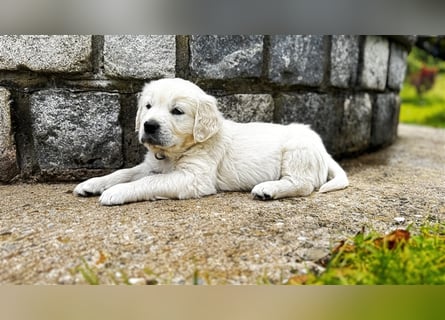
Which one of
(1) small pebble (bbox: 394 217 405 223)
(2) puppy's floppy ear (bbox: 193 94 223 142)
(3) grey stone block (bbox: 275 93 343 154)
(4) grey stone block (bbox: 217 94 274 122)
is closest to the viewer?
(1) small pebble (bbox: 394 217 405 223)

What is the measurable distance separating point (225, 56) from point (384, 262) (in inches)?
57.3

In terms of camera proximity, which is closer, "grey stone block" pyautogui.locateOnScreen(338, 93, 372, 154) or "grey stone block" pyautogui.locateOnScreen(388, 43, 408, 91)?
"grey stone block" pyautogui.locateOnScreen(338, 93, 372, 154)

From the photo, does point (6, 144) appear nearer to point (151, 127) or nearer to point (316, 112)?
point (151, 127)

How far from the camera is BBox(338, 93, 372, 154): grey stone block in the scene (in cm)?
305

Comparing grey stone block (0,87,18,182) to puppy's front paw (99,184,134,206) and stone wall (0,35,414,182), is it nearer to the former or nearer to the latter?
stone wall (0,35,414,182)

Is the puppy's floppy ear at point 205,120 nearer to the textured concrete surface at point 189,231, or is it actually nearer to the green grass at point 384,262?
the textured concrete surface at point 189,231

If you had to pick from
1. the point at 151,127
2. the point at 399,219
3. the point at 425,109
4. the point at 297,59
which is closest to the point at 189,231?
the point at 151,127

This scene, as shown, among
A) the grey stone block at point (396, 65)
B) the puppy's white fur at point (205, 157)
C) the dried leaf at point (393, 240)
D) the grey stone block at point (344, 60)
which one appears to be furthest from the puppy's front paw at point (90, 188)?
the grey stone block at point (396, 65)

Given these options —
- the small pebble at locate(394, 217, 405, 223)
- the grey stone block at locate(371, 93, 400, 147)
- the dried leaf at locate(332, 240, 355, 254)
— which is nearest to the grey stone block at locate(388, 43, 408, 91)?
the grey stone block at locate(371, 93, 400, 147)

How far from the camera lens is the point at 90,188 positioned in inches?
84.0

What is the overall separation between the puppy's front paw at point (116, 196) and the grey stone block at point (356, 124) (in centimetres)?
165

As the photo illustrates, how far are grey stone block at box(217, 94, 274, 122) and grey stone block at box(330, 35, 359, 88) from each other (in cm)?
54

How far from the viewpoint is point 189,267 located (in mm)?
1371
